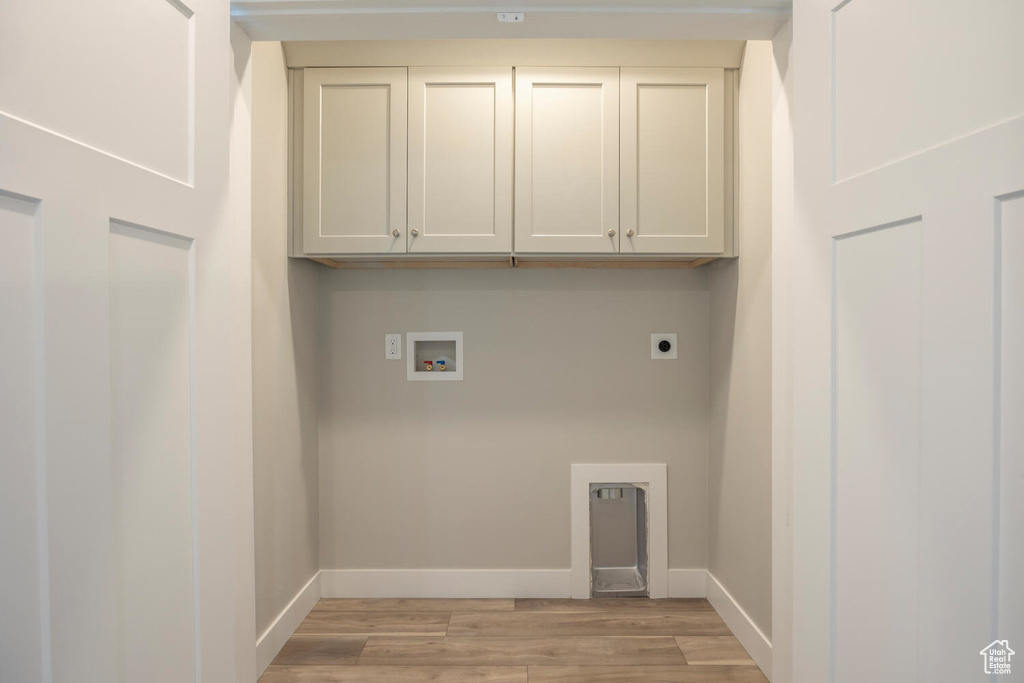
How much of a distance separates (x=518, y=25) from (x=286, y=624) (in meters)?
2.17

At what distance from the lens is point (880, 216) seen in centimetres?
93

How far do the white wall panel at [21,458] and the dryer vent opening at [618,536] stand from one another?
6.93ft

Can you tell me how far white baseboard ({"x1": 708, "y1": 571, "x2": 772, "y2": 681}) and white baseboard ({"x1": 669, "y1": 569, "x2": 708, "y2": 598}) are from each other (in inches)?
1.6

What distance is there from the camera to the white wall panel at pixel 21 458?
0.70m

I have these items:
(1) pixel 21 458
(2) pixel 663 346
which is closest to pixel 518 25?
(1) pixel 21 458

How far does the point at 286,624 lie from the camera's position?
85.5 inches

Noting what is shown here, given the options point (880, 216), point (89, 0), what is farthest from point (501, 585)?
point (89, 0)

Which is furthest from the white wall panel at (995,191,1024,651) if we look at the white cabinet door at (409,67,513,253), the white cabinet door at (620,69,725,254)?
the white cabinet door at (409,67,513,253)

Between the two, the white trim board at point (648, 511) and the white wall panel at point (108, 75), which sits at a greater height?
the white wall panel at point (108, 75)

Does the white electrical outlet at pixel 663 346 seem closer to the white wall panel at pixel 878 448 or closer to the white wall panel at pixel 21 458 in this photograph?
the white wall panel at pixel 878 448

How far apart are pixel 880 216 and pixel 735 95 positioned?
5.13 ft

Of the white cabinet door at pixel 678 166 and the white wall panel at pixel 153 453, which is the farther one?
the white cabinet door at pixel 678 166

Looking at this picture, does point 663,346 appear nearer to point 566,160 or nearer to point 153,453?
point 566,160

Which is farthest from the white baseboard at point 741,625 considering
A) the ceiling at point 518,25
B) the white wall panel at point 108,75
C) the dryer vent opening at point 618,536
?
the white wall panel at point 108,75
